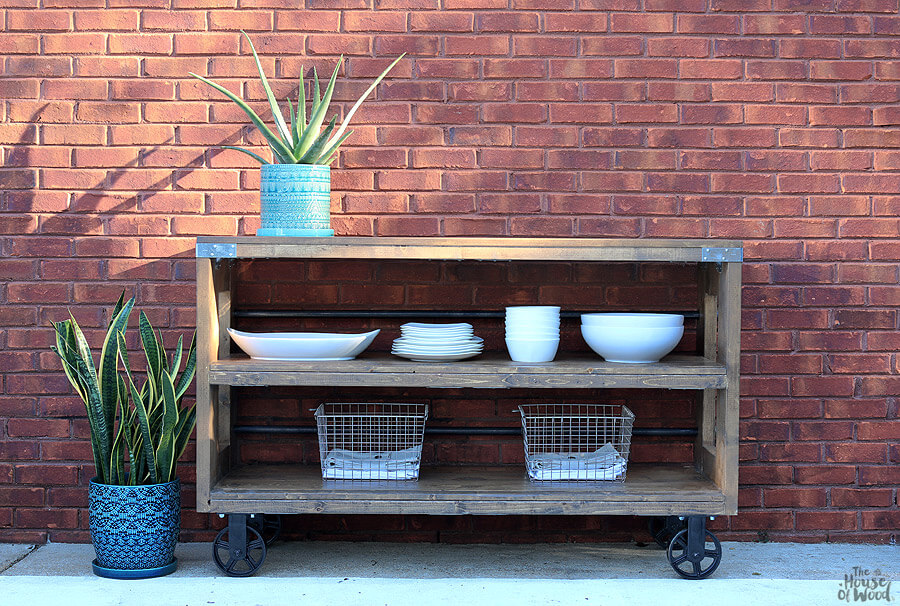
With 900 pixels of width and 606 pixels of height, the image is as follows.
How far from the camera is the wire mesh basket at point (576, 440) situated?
2.88m

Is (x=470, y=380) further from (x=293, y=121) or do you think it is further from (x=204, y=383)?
(x=293, y=121)

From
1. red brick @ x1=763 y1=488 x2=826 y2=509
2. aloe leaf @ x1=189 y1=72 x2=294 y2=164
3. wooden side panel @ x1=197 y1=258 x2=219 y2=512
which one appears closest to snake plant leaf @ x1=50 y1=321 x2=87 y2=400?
wooden side panel @ x1=197 y1=258 x2=219 y2=512

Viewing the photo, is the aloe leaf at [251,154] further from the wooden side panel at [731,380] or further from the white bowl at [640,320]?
the wooden side panel at [731,380]

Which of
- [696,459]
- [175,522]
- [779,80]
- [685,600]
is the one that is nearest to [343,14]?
[779,80]

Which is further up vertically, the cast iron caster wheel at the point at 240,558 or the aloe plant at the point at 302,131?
the aloe plant at the point at 302,131

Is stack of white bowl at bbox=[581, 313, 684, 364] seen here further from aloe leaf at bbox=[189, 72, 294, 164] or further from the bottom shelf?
aloe leaf at bbox=[189, 72, 294, 164]

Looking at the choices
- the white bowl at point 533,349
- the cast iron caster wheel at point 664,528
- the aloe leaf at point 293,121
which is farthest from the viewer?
the cast iron caster wheel at point 664,528

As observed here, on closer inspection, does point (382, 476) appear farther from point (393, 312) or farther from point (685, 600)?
point (685, 600)

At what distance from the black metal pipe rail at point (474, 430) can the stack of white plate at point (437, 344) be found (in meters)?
0.43

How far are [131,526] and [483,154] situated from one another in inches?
67.8

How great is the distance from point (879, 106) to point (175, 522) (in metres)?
2.84

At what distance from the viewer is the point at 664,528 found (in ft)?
10.1

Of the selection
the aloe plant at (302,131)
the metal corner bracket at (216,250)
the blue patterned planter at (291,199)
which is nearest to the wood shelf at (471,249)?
the metal corner bracket at (216,250)

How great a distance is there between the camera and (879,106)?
315 centimetres
